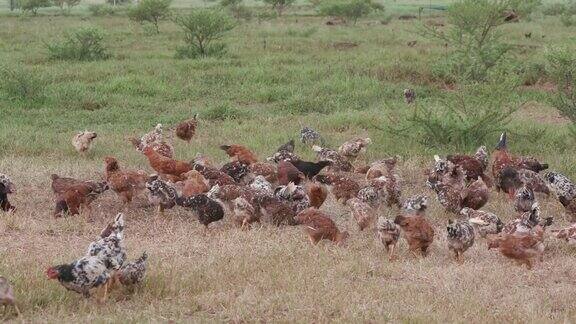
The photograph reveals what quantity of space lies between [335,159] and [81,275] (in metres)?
5.84

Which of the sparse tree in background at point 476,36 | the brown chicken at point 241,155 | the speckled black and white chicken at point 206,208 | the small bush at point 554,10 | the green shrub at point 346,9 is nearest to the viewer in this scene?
the speckled black and white chicken at point 206,208

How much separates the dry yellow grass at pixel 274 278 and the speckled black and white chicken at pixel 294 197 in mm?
358

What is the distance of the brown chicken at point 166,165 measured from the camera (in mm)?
10188

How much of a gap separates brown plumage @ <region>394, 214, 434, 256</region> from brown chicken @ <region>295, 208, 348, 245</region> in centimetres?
69

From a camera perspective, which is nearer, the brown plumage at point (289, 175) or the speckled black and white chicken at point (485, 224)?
the speckled black and white chicken at point (485, 224)

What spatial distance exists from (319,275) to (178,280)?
4.31 ft

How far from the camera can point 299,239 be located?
805cm

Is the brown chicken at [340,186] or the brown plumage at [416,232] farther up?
the brown plumage at [416,232]

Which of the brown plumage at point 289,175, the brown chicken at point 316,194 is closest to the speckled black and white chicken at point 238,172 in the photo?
the brown plumage at point 289,175

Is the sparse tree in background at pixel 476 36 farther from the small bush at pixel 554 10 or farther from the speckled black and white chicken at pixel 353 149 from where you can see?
the small bush at pixel 554 10

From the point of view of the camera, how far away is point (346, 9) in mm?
35406

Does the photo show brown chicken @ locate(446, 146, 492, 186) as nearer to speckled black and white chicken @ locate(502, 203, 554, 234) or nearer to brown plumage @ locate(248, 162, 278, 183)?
speckled black and white chicken @ locate(502, 203, 554, 234)

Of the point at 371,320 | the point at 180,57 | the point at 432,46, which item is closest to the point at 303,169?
the point at 371,320

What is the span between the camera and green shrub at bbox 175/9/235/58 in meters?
22.6
